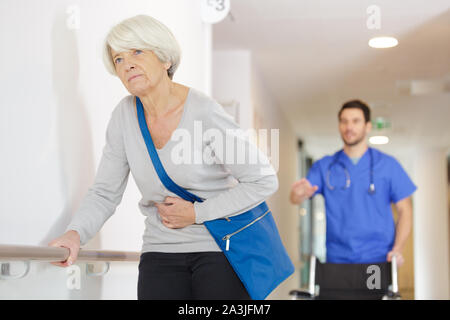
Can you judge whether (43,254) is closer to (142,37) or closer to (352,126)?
(142,37)

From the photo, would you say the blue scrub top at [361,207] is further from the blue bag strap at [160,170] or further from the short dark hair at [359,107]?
the blue bag strap at [160,170]

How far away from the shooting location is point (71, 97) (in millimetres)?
1488

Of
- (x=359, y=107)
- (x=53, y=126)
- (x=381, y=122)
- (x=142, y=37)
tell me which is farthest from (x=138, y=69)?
(x=381, y=122)

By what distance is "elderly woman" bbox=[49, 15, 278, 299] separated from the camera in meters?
1.20

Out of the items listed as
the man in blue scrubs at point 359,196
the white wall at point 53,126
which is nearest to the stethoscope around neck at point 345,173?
the man in blue scrubs at point 359,196

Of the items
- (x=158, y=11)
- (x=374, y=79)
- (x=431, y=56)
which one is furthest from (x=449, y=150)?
(x=158, y=11)

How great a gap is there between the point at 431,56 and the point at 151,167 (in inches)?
134

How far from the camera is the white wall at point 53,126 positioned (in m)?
1.21

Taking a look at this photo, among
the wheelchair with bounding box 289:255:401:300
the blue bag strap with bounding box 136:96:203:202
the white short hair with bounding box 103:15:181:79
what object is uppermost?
the white short hair with bounding box 103:15:181:79

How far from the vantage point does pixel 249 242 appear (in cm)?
123

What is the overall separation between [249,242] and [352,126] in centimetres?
141

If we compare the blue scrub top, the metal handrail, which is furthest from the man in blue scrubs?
the metal handrail

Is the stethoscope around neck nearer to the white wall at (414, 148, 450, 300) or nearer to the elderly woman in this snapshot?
the elderly woman

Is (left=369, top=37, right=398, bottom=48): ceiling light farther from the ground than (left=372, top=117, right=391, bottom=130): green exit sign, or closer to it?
farther from the ground
